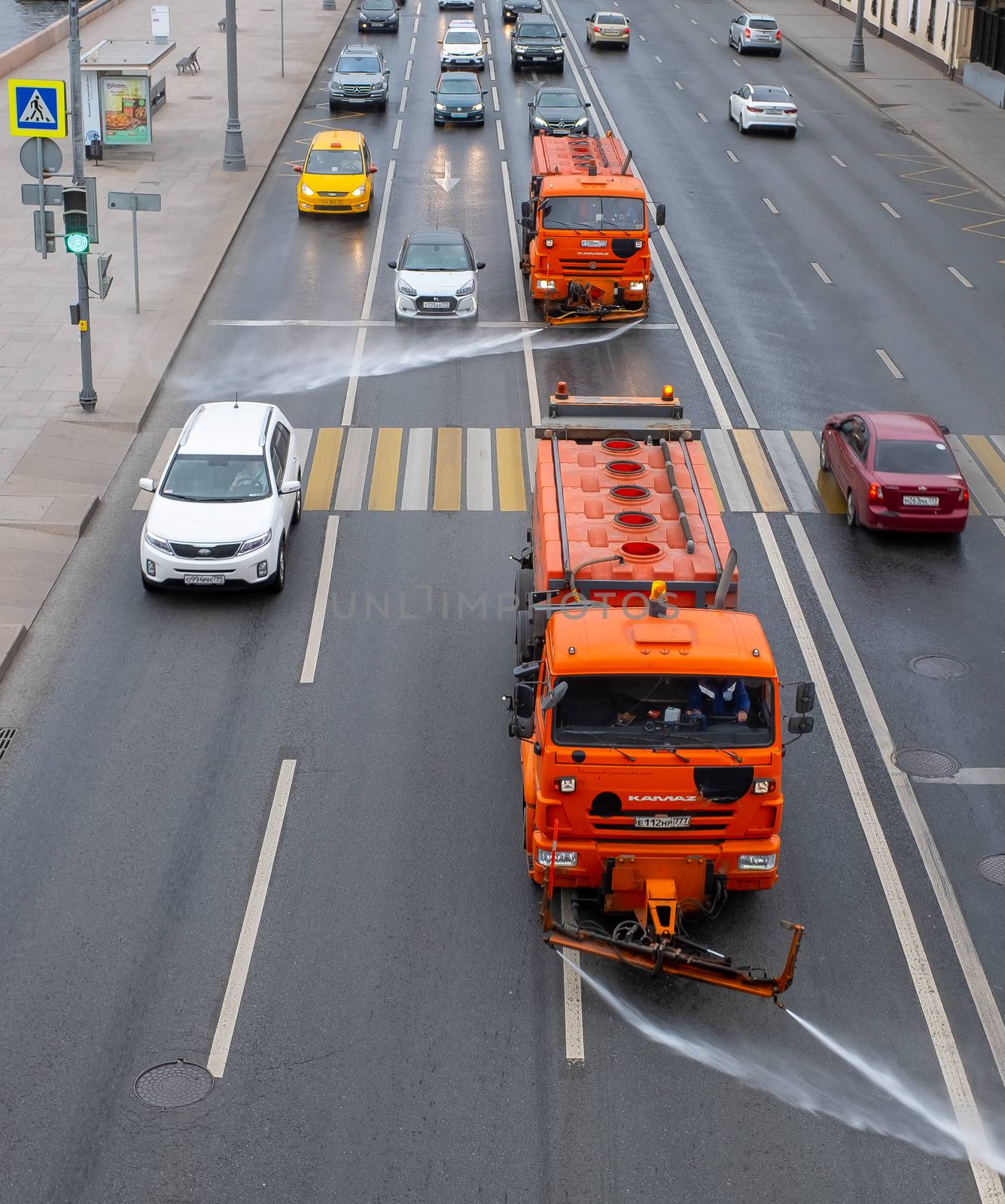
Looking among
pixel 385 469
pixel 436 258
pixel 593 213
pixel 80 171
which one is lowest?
pixel 385 469

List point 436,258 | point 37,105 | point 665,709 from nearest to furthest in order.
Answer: point 665,709 → point 37,105 → point 436,258

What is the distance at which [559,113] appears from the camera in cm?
4725

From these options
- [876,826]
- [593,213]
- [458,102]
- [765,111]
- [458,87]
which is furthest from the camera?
[458,87]

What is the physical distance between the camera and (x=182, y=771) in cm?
1652

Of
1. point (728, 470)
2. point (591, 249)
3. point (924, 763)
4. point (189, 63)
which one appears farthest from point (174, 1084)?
point (189, 63)

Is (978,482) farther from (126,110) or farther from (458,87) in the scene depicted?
(458,87)

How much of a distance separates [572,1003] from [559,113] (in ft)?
127

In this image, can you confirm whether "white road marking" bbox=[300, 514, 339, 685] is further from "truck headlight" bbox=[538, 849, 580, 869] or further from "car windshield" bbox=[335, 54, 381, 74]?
"car windshield" bbox=[335, 54, 381, 74]

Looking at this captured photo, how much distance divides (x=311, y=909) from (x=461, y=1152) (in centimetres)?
339

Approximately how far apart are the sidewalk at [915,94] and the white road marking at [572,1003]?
3428 cm

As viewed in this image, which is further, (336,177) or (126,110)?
(126,110)

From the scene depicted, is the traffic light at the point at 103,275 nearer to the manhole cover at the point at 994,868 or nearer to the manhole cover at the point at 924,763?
the manhole cover at the point at 924,763

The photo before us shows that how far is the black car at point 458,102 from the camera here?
49812 millimetres

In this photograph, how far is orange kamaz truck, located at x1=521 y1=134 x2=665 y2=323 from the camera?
1238 inches
